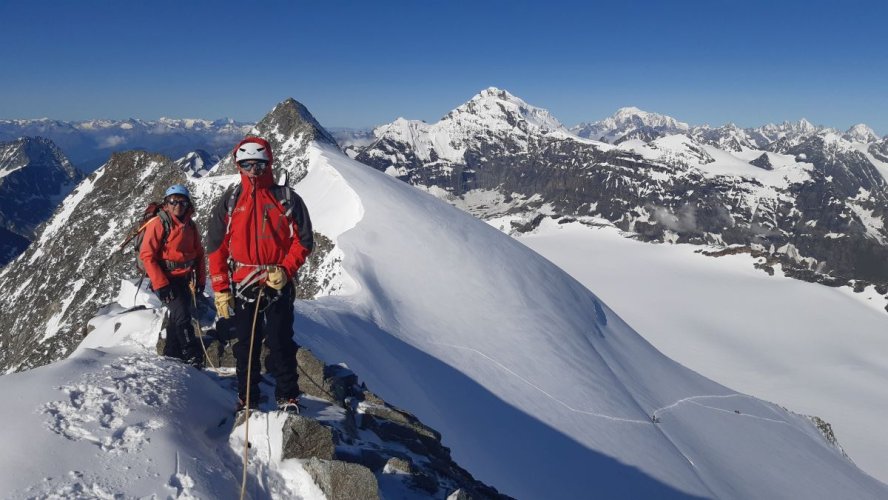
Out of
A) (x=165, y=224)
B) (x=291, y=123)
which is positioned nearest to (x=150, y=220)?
(x=165, y=224)

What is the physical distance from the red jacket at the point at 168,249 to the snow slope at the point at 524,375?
4294 mm

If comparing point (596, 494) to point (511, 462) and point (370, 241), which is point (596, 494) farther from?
point (370, 241)

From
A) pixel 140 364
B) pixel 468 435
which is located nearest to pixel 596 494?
pixel 468 435

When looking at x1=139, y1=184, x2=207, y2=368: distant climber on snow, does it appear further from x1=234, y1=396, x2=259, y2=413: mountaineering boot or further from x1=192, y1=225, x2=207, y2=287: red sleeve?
x1=234, y1=396, x2=259, y2=413: mountaineering boot

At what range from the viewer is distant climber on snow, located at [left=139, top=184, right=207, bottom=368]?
30.8 feet

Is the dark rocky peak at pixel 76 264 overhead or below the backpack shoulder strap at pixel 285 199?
below

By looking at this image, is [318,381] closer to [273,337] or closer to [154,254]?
[273,337]

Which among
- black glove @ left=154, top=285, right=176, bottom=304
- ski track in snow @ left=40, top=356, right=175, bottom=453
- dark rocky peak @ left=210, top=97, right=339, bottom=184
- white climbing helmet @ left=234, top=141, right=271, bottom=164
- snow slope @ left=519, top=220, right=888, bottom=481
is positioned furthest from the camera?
snow slope @ left=519, top=220, right=888, bottom=481

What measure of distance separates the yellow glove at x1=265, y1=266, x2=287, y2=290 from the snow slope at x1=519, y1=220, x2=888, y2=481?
47635mm

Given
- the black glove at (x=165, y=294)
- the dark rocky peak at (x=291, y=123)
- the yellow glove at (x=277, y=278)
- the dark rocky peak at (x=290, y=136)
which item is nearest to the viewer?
the yellow glove at (x=277, y=278)

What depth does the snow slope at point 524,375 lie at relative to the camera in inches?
650

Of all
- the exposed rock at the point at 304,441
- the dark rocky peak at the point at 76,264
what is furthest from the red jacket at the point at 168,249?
the dark rocky peak at the point at 76,264

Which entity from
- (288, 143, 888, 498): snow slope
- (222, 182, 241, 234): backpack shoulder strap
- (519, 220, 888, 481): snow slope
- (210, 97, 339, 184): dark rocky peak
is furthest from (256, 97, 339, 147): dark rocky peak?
(519, 220, 888, 481): snow slope

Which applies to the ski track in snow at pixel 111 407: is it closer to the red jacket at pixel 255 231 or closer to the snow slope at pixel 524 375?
the red jacket at pixel 255 231
